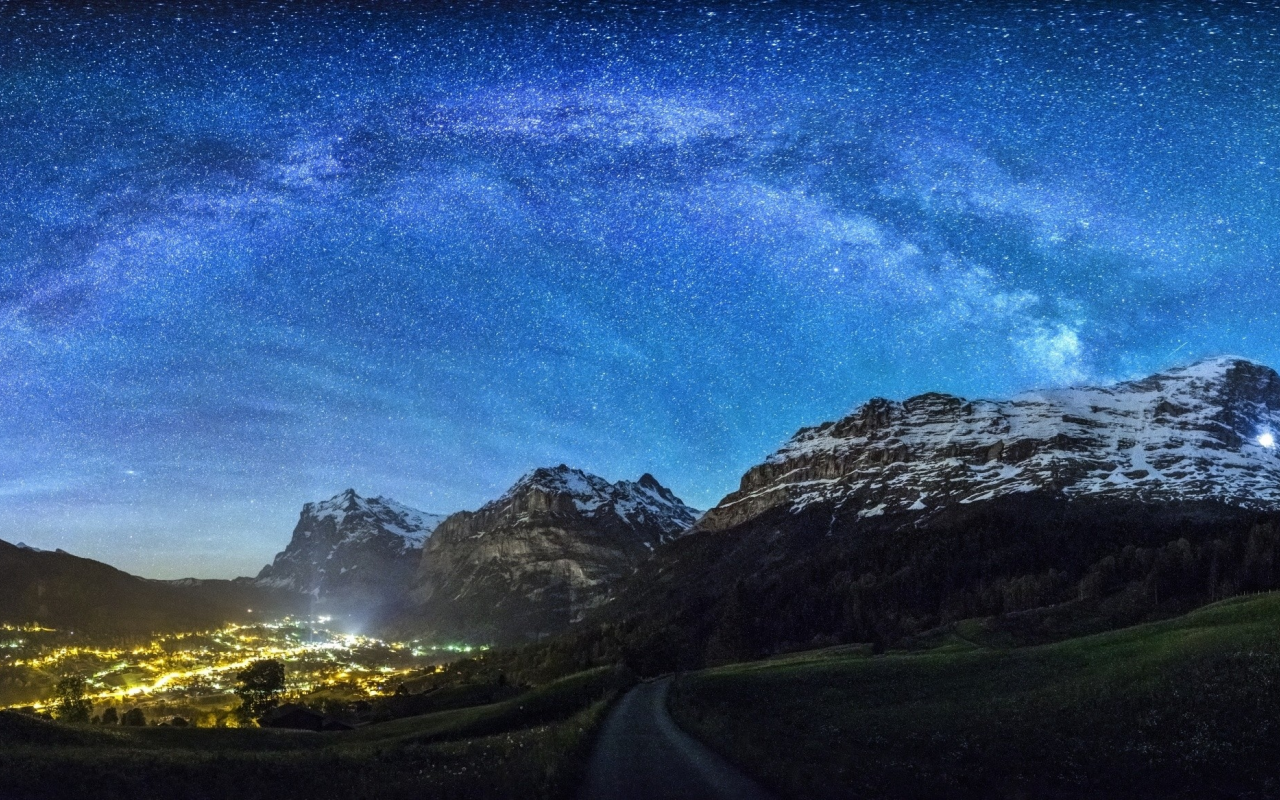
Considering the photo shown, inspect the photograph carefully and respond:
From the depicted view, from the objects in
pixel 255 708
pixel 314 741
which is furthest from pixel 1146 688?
pixel 255 708

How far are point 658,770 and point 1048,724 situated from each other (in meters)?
20.7

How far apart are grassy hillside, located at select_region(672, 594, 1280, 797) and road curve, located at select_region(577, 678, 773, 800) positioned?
1.10m

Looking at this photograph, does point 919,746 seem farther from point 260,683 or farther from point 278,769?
point 260,683

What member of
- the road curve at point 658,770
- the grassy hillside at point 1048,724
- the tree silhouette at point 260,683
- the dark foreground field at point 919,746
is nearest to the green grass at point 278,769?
the dark foreground field at point 919,746

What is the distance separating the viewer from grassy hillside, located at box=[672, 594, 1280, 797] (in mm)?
25250

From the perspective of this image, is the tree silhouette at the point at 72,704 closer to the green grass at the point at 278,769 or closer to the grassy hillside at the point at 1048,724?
the green grass at the point at 278,769

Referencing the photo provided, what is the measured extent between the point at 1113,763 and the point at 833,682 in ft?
136

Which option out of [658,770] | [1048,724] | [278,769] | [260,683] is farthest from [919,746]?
[260,683]

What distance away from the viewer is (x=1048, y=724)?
3638 centimetres

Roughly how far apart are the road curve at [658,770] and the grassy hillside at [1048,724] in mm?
1099

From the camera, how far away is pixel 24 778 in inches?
1153

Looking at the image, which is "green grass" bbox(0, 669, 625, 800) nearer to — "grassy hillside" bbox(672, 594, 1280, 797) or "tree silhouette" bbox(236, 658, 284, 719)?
"grassy hillside" bbox(672, 594, 1280, 797)

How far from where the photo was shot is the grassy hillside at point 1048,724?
2525cm

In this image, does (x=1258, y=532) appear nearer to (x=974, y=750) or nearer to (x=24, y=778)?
(x=974, y=750)
